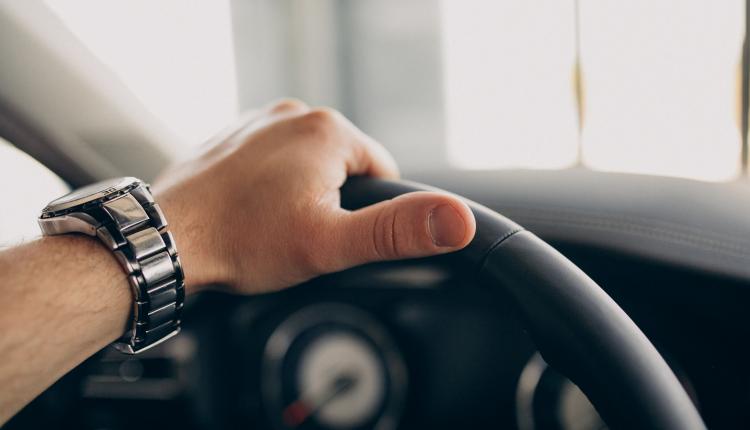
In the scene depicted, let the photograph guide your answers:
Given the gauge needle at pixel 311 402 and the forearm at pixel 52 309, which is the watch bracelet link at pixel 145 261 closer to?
the forearm at pixel 52 309

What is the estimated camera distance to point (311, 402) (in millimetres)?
967

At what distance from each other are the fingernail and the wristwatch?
222 mm

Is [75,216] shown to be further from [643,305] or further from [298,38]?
[298,38]

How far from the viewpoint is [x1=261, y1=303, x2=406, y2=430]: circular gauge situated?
949 millimetres

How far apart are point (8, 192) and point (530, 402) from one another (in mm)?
736

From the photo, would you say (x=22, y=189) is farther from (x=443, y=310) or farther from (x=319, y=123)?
(x=443, y=310)

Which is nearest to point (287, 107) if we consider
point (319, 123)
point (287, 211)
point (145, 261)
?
point (319, 123)

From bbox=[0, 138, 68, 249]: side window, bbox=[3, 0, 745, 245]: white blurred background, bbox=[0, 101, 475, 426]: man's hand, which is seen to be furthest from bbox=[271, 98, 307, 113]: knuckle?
bbox=[3, 0, 745, 245]: white blurred background

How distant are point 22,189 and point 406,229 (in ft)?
2.13

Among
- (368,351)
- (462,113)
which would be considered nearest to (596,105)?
(462,113)

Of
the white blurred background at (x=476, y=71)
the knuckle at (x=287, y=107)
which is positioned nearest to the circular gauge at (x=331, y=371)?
the knuckle at (x=287, y=107)

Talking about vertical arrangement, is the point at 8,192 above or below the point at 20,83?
below

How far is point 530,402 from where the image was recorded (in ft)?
2.72

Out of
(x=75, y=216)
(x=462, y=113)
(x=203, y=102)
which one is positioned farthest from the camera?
(x=462, y=113)
